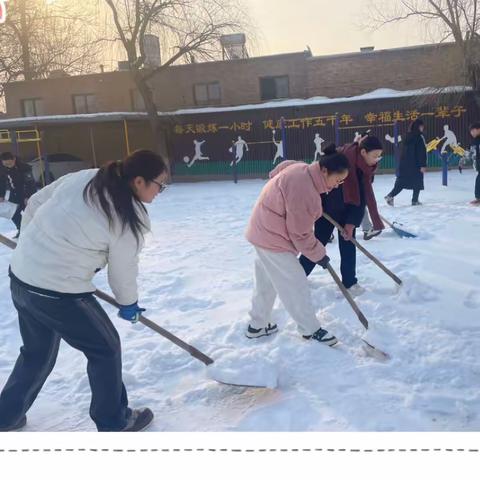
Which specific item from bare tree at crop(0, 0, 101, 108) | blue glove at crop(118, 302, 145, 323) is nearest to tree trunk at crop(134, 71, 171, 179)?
bare tree at crop(0, 0, 101, 108)

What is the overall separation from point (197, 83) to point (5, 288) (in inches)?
584

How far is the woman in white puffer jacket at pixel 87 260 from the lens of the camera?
2014 mm

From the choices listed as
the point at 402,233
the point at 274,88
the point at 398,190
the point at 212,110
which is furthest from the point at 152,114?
the point at 402,233

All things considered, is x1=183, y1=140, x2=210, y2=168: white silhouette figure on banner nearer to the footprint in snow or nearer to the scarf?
the scarf

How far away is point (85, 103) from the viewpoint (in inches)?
792

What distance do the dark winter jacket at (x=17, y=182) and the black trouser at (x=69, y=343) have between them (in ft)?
16.1

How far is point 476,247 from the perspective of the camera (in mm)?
5109

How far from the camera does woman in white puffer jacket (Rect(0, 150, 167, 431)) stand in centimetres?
201

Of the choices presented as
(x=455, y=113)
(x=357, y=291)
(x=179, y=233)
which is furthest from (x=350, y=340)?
(x=455, y=113)

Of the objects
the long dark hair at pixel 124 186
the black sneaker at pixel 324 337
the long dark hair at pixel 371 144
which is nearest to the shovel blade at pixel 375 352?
the black sneaker at pixel 324 337

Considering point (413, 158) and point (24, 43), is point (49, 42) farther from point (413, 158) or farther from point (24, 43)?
point (413, 158)

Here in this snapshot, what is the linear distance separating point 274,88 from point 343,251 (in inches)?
595

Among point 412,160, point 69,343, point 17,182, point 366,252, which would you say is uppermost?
point 17,182

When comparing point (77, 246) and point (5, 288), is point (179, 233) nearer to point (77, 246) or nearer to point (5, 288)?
point (5, 288)
